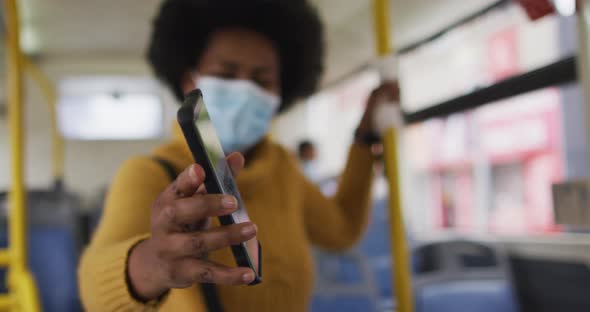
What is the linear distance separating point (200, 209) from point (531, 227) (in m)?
2.65

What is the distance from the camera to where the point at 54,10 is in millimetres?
1212

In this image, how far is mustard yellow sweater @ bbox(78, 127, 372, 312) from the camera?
1.63ft

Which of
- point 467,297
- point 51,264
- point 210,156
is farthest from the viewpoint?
point 467,297

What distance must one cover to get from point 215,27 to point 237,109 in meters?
0.14

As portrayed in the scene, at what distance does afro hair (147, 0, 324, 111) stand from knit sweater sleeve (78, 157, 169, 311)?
116 mm

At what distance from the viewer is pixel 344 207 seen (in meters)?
1.13

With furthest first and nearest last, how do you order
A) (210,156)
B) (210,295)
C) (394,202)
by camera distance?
1. (394,202)
2. (210,295)
3. (210,156)

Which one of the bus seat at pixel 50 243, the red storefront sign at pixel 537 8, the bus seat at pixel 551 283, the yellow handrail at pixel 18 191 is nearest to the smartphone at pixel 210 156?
the red storefront sign at pixel 537 8

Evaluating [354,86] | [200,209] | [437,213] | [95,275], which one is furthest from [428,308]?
[437,213]

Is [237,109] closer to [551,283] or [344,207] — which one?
[344,207]

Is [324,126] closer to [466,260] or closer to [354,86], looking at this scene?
[354,86]

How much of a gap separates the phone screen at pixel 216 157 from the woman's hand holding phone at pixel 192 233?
0.5 inches

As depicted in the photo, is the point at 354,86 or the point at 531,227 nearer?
the point at 354,86

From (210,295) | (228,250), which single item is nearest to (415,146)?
(210,295)
